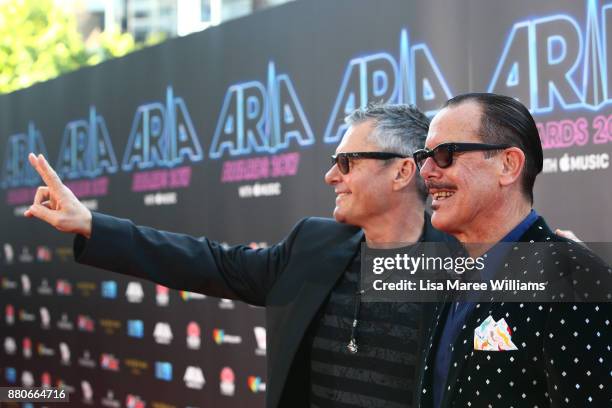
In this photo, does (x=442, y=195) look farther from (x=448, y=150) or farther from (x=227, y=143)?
(x=227, y=143)

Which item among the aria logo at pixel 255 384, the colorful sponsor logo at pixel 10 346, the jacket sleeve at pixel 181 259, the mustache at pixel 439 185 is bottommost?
the colorful sponsor logo at pixel 10 346

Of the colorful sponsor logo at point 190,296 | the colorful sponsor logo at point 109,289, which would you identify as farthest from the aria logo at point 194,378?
the colorful sponsor logo at point 109,289

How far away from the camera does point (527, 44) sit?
137 inches

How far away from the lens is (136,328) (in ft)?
19.9

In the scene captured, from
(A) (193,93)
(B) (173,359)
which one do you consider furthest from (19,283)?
(A) (193,93)

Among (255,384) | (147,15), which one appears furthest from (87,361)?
(147,15)

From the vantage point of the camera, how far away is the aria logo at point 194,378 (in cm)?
547

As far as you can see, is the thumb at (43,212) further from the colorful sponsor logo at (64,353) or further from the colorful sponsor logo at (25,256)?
the colorful sponsor logo at (25,256)

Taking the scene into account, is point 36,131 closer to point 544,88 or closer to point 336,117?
point 336,117

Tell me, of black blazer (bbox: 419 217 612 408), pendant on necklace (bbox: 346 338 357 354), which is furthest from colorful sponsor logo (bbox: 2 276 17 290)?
black blazer (bbox: 419 217 612 408)

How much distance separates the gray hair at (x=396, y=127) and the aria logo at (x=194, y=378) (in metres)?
2.93

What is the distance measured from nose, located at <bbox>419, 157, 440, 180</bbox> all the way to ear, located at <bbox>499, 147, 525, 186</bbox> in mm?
151

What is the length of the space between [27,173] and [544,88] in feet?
16.7

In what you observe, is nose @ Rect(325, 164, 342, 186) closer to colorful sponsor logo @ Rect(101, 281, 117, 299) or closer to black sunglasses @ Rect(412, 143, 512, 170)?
black sunglasses @ Rect(412, 143, 512, 170)
